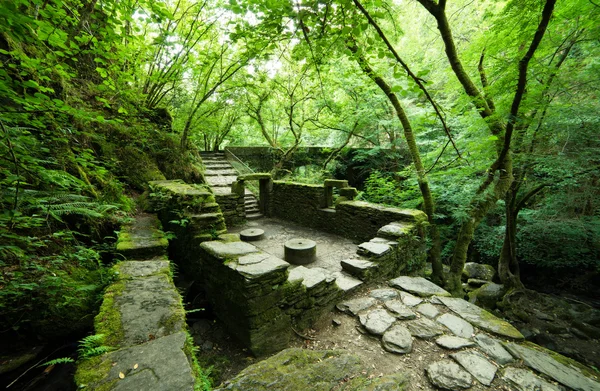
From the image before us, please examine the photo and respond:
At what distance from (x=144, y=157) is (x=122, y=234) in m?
3.49

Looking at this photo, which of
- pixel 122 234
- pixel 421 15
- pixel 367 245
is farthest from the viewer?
pixel 421 15

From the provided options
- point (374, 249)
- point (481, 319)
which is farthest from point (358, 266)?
point (481, 319)

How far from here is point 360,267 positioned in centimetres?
395

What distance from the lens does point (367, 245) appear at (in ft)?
14.7

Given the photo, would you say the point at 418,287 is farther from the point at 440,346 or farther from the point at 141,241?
the point at 141,241

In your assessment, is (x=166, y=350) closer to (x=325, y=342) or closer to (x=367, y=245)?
(x=325, y=342)

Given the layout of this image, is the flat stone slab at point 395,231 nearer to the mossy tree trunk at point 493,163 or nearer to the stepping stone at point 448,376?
the mossy tree trunk at point 493,163

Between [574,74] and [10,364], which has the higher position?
[574,74]

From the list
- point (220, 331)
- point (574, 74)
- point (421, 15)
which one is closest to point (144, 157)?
point (220, 331)

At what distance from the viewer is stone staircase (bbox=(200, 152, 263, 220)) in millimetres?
8758

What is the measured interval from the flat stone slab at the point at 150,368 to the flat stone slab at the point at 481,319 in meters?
3.63

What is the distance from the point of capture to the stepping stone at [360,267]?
3.94 metres

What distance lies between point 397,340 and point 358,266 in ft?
4.31

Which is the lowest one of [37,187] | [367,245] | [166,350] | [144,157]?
[367,245]
